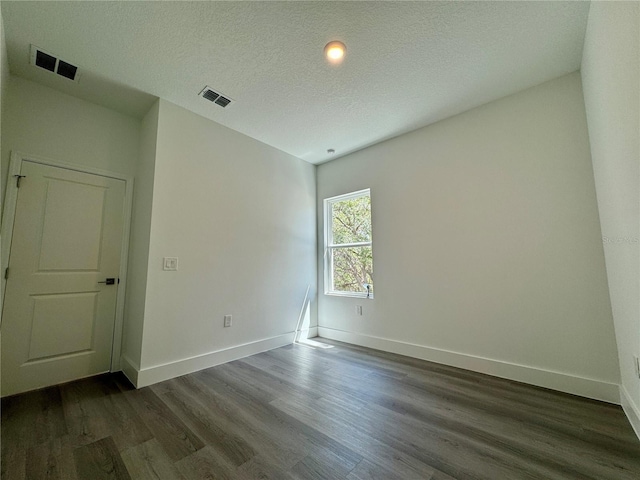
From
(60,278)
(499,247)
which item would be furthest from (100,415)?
(499,247)

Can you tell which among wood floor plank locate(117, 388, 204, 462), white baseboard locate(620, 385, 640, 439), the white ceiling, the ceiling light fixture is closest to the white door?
wood floor plank locate(117, 388, 204, 462)

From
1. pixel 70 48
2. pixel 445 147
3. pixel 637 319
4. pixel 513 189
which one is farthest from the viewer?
pixel 445 147

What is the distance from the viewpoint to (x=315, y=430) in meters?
1.66

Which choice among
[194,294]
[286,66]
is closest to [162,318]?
[194,294]

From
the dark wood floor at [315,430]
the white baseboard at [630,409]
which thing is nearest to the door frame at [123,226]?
the dark wood floor at [315,430]

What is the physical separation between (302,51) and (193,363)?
299cm

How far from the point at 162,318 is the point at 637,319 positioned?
3.41 meters

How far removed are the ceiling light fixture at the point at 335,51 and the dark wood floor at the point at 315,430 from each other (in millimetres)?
2679

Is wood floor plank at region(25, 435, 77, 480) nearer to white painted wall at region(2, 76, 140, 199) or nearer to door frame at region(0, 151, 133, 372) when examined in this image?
door frame at region(0, 151, 133, 372)

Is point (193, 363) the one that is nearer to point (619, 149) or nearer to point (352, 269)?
point (352, 269)

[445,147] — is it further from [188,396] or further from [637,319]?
[188,396]

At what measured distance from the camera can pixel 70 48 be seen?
199 cm

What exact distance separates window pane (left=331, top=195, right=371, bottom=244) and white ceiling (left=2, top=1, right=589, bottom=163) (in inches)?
49.1

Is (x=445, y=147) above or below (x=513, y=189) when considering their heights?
above
